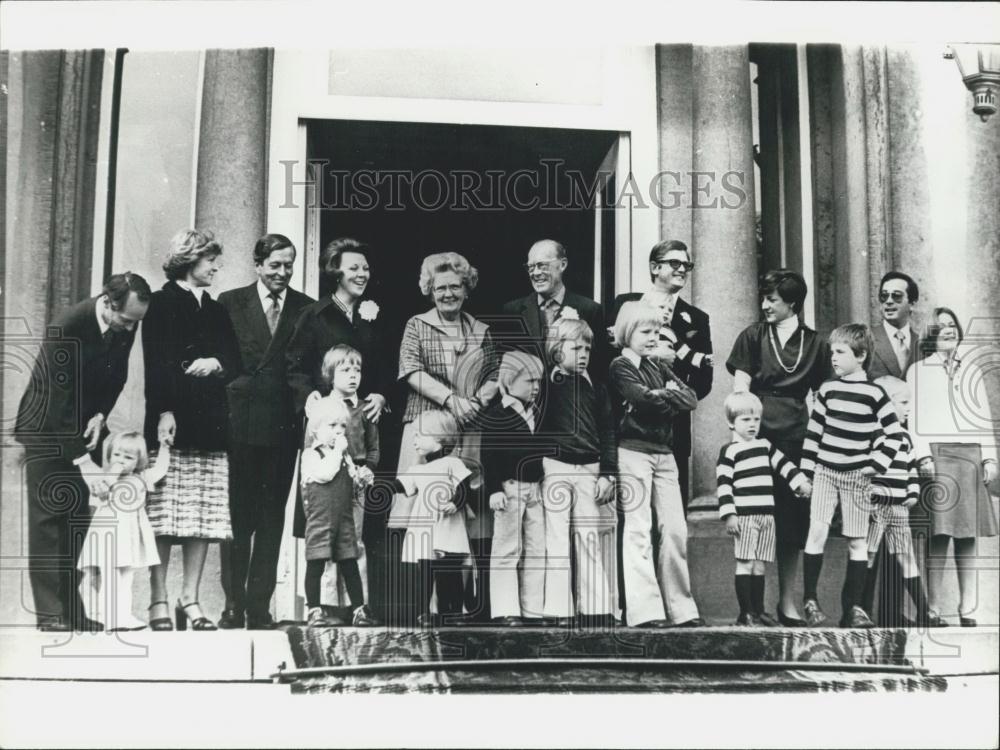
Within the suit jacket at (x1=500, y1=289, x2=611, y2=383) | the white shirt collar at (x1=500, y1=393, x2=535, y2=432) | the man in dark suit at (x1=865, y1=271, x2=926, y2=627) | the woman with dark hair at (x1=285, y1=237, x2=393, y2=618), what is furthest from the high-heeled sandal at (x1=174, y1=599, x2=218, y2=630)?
the man in dark suit at (x1=865, y1=271, x2=926, y2=627)

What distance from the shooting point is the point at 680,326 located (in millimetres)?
6730

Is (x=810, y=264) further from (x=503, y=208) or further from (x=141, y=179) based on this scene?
(x=141, y=179)

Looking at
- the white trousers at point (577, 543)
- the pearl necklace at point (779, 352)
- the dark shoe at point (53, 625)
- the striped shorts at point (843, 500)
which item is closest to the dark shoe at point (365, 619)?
the white trousers at point (577, 543)

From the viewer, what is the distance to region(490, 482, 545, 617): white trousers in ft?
21.3

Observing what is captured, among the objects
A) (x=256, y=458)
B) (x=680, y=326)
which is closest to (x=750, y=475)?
(x=680, y=326)

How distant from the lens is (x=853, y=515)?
6641 mm

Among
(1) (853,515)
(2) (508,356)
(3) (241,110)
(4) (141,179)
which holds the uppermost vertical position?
(3) (241,110)

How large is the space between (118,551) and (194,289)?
5.02 ft

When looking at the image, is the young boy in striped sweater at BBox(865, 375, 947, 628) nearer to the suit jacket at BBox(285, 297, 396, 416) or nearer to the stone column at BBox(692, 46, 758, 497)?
the stone column at BBox(692, 46, 758, 497)

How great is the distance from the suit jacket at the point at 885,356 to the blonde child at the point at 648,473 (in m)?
1.07

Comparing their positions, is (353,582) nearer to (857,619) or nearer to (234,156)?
(234,156)

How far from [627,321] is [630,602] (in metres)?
1.60

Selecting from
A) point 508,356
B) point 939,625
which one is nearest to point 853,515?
point 939,625

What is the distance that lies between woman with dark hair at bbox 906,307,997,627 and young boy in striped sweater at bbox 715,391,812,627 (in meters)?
0.78
